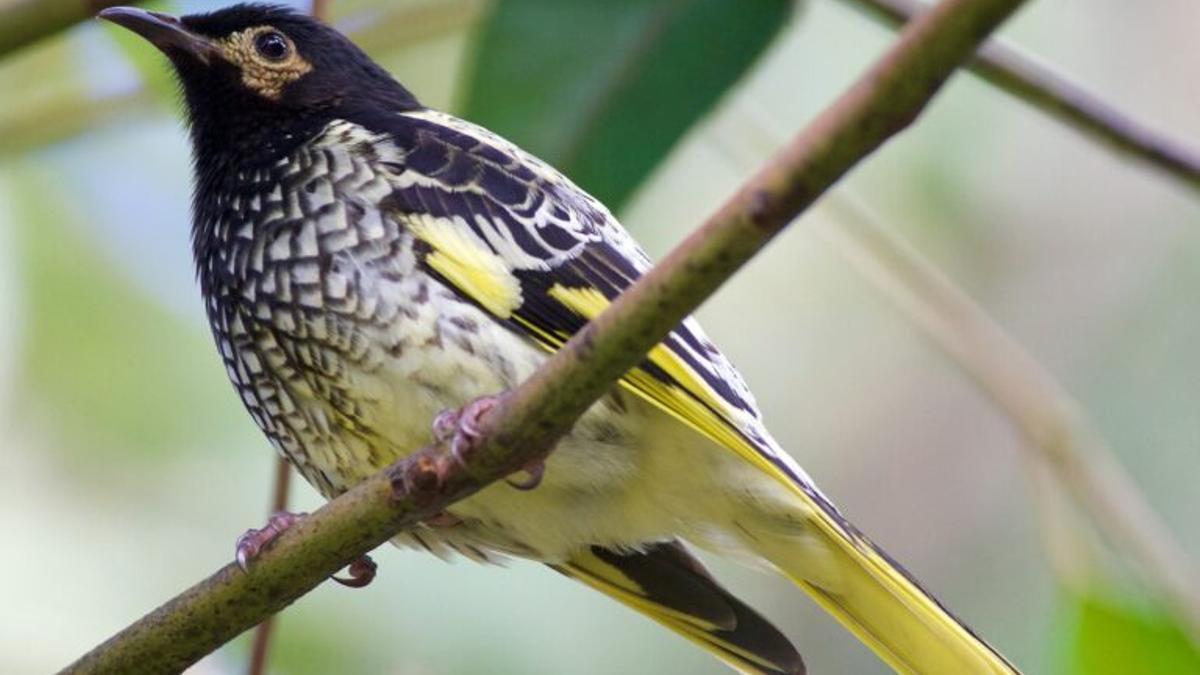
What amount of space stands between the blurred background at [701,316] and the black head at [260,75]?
22 centimetres

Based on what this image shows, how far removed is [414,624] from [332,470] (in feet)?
9.82

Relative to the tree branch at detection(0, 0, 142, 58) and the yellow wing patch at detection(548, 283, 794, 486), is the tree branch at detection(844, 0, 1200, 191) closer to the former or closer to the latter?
the yellow wing patch at detection(548, 283, 794, 486)

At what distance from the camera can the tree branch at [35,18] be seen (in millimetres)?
3115

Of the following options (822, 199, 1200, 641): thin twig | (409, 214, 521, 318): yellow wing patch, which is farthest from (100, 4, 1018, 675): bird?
(822, 199, 1200, 641): thin twig

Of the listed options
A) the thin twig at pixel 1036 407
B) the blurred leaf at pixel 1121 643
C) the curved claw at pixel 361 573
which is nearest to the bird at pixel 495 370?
the curved claw at pixel 361 573

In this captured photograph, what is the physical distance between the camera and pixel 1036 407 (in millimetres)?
3758

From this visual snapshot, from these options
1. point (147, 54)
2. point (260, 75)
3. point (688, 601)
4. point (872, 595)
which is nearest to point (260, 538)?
point (688, 601)

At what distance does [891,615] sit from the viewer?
3057 mm

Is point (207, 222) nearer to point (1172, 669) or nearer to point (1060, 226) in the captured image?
point (1172, 669)

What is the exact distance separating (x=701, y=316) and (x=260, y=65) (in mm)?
3657

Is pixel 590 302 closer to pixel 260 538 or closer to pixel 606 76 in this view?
pixel 260 538

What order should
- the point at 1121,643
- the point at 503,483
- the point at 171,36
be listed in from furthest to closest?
the point at 171,36 < the point at 1121,643 < the point at 503,483

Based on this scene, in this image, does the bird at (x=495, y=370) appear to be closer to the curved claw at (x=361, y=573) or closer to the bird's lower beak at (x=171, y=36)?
the bird's lower beak at (x=171, y=36)

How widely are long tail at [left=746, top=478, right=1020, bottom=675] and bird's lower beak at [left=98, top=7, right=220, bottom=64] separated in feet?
4.44
